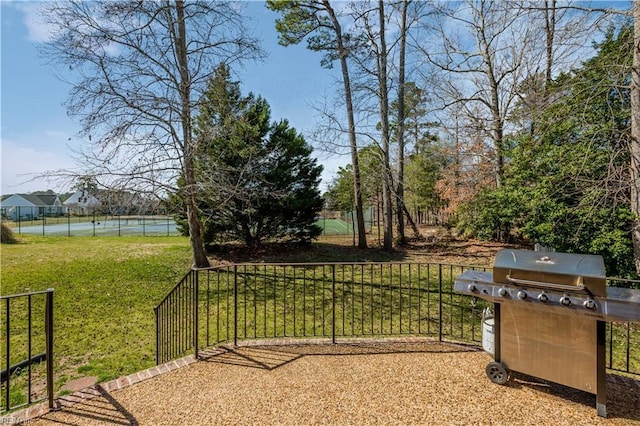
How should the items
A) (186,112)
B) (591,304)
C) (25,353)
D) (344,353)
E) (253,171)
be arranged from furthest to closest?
(253,171) → (186,112) → (25,353) → (344,353) → (591,304)

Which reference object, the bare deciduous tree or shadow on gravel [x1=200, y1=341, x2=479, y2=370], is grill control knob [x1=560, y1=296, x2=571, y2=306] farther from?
the bare deciduous tree

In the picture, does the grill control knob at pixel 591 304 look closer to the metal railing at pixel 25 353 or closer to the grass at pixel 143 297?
the grass at pixel 143 297

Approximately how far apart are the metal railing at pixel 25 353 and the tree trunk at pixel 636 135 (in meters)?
8.31

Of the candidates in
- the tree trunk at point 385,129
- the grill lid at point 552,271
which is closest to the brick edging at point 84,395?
the grill lid at point 552,271

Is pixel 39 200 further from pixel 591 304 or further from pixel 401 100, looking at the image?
pixel 591 304

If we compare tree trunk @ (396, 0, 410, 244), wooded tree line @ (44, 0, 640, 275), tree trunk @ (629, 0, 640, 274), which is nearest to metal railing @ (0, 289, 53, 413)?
wooded tree line @ (44, 0, 640, 275)

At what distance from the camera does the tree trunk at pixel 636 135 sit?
17.4 feet

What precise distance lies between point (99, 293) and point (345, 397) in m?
6.47

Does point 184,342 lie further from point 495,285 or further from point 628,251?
point 628,251

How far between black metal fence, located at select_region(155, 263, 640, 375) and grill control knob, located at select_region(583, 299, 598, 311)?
1174 mm

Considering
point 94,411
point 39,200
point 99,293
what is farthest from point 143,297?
point 39,200

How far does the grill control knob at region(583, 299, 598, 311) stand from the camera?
6.76 feet

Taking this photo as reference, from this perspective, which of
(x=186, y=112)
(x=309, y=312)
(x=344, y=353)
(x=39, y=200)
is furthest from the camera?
(x=39, y=200)

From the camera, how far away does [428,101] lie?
1248cm
